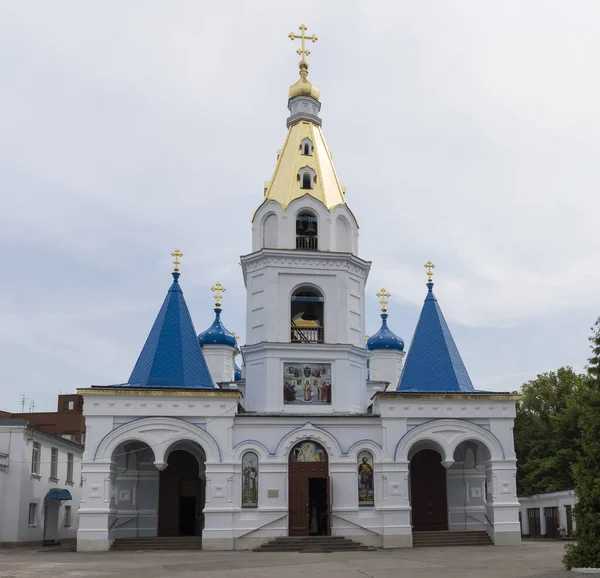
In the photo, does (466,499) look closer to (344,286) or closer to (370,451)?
(370,451)

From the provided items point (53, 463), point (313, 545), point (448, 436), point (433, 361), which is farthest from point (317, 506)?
point (53, 463)

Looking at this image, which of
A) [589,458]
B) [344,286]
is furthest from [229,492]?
[589,458]

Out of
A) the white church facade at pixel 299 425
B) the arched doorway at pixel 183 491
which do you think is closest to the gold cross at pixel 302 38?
the white church facade at pixel 299 425

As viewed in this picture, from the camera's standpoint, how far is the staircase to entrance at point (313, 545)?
22.9 m

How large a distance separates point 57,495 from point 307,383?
510 inches

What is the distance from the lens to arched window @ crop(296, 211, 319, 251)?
2736cm

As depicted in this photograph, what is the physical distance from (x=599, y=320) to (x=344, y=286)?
11.2 metres

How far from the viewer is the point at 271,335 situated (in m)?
26.1

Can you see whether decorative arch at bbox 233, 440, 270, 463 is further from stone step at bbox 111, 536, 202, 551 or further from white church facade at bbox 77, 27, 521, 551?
stone step at bbox 111, 536, 202, 551

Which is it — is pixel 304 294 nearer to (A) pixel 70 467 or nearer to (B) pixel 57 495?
(B) pixel 57 495

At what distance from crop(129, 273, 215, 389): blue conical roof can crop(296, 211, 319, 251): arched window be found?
4704mm

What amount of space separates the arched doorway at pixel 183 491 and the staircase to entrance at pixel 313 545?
3674mm

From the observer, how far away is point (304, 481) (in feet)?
80.2

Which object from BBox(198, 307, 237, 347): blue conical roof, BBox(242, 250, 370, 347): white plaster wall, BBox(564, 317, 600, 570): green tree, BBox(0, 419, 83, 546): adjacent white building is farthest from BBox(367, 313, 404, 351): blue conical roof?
BBox(564, 317, 600, 570): green tree
